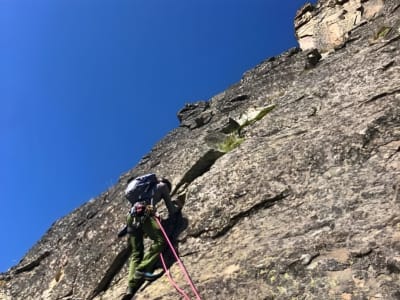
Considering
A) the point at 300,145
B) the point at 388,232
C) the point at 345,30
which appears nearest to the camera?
the point at 388,232

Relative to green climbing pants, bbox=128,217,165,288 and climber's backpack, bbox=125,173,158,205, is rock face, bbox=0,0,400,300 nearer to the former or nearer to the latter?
green climbing pants, bbox=128,217,165,288

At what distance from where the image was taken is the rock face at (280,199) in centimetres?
786

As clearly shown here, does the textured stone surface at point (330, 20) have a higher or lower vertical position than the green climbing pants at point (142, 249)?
higher

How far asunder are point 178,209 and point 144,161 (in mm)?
5299

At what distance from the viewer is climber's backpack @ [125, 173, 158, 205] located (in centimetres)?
1134

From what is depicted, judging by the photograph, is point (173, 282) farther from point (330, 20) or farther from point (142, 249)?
point (330, 20)

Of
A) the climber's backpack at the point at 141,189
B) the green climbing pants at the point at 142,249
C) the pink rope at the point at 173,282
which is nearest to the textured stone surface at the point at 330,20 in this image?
the climber's backpack at the point at 141,189

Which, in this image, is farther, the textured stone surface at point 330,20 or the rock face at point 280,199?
the textured stone surface at point 330,20

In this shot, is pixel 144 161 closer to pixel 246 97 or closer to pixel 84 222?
pixel 84 222

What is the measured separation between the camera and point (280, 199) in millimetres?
9758

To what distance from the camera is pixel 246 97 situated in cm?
1619

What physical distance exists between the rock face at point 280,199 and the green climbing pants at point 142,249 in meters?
0.43

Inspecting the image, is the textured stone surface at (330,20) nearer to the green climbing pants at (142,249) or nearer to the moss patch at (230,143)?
the moss patch at (230,143)

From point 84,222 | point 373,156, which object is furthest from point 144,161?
point 373,156
